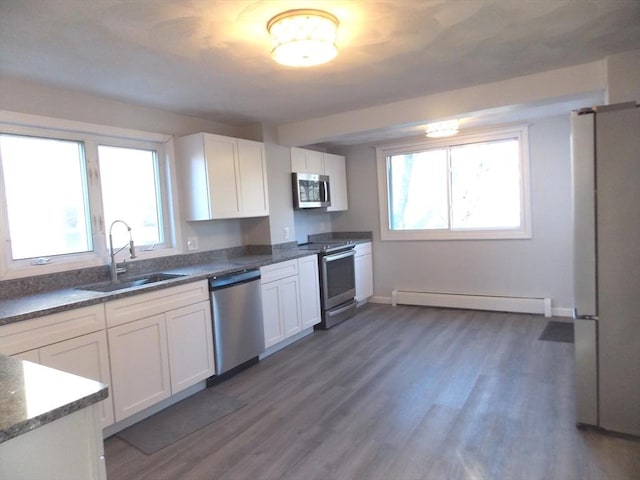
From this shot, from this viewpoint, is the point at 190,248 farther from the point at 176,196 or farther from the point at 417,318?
the point at 417,318

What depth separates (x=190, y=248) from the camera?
12.5 ft

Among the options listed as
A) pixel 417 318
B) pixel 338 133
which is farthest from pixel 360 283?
pixel 338 133

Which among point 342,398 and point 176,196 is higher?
point 176,196

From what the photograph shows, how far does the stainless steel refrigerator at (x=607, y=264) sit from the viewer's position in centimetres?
219

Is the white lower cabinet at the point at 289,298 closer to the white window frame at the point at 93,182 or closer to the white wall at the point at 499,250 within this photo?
the white window frame at the point at 93,182

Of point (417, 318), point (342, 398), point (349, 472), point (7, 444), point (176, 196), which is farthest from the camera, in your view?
point (417, 318)

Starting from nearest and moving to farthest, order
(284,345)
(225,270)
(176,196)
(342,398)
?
(342,398)
(225,270)
(176,196)
(284,345)

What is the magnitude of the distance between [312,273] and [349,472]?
8.15 ft

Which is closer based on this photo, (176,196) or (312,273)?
(176,196)

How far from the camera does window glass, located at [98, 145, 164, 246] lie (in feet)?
10.6

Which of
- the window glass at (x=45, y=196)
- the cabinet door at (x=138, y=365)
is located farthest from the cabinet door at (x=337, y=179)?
the cabinet door at (x=138, y=365)

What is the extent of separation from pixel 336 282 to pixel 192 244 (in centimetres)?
176

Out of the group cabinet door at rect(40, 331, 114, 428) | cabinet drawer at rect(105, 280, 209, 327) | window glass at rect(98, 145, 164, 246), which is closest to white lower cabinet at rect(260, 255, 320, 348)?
cabinet drawer at rect(105, 280, 209, 327)

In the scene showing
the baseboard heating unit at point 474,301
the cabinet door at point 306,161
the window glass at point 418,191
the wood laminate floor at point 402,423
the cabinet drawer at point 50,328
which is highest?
the cabinet door at point 306,161
